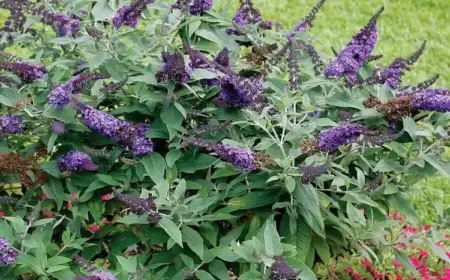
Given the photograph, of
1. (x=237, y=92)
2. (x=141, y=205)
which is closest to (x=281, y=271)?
(x=141, y=205)

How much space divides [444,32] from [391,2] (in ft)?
3.29

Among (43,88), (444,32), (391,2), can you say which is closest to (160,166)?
(43,88)

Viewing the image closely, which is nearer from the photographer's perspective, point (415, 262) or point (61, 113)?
point (61, 113)

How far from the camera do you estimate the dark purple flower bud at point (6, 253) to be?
7.78 feet

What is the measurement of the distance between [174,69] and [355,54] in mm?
743

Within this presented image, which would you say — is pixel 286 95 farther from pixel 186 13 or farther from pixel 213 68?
pixel 186 13

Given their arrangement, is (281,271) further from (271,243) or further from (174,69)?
(174,69)

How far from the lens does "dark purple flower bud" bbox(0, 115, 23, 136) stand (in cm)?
269

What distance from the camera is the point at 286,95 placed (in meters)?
2.58

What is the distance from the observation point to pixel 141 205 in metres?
2.28

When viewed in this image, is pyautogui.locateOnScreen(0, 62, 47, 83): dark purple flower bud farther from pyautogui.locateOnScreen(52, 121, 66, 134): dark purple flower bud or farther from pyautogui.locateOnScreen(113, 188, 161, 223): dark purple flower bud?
pyautogui.locateOnScreen(113, 188, 161, 223): dark purple flower bud

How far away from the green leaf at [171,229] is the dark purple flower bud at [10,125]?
2.26 ft

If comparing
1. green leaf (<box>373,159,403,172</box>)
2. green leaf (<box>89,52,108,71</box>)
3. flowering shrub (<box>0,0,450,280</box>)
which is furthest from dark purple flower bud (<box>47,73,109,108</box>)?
green leaf (<box>373,159,403,172</box>)

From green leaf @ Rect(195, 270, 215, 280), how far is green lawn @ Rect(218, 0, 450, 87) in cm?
488
